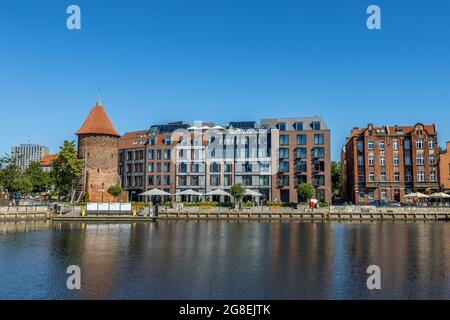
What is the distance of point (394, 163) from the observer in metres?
92.8

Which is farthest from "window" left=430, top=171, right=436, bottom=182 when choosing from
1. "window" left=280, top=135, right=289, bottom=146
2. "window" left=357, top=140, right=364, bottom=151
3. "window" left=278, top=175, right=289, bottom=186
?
"window" left=280, top=135, right=289, bottom=146

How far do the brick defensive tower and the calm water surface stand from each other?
3524 cm

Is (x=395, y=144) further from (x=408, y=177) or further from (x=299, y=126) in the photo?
(x=299, y=126)

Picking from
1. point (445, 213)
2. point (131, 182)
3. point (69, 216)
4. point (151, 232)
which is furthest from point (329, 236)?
point (131, 182)

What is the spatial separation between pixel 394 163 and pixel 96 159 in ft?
197

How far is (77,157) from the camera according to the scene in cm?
8862

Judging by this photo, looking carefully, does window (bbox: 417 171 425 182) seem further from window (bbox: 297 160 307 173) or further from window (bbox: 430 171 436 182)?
window (bbox: 297 160 307 173)

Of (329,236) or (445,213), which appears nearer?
(329,236)

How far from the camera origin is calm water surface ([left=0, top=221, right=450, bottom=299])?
2416 cm

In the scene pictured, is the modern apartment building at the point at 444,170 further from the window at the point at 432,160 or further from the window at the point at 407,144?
the window at the point at 407,144

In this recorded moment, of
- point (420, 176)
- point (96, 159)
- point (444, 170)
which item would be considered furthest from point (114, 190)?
point (444, 170)

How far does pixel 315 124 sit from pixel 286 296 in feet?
251
